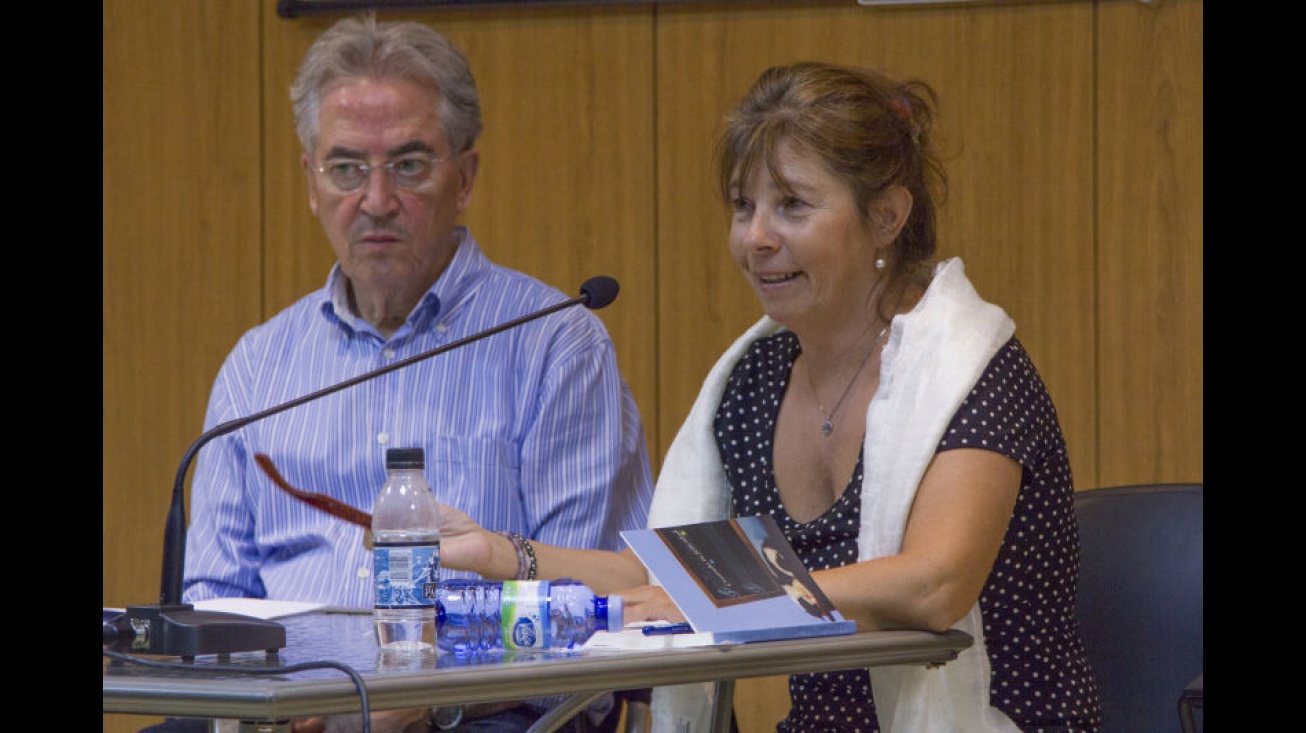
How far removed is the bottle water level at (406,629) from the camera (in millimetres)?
1565

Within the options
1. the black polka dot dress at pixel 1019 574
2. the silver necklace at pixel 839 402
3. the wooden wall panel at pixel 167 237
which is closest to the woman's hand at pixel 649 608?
the black polka dot dress at pixel 1019 574

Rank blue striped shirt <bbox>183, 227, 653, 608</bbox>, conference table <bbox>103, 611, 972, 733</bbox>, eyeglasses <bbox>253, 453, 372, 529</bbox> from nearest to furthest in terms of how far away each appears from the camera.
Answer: conference table <bbox>103, 611, 972, 733</bbox>
eyeglasses <bbox>253, 453, 372, 529</bbox>
blue striped shirt <bbox>183, 227, 653, 608</bbox>

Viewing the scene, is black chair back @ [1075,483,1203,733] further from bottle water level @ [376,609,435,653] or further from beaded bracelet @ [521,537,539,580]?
bottle water level @ [376,609,435,653]

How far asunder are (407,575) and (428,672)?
0.23 meters

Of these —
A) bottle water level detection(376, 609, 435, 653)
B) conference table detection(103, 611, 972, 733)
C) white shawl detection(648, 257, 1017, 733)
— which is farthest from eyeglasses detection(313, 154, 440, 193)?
bottle water level detection(376, 609, 435, 653)

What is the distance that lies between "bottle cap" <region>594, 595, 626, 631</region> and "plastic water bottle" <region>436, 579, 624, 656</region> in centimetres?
4

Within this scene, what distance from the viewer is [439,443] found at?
241cm

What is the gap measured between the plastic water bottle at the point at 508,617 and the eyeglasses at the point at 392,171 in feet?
3.63

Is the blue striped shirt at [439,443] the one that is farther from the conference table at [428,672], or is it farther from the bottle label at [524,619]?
the bottle label at [524,619]

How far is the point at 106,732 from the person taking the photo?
12.7ft

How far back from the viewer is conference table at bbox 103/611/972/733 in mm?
1232

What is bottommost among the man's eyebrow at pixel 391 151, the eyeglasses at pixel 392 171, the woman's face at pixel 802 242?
the woman's face at pixel 802 242

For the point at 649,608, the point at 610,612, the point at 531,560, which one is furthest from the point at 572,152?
the point at 610,612
